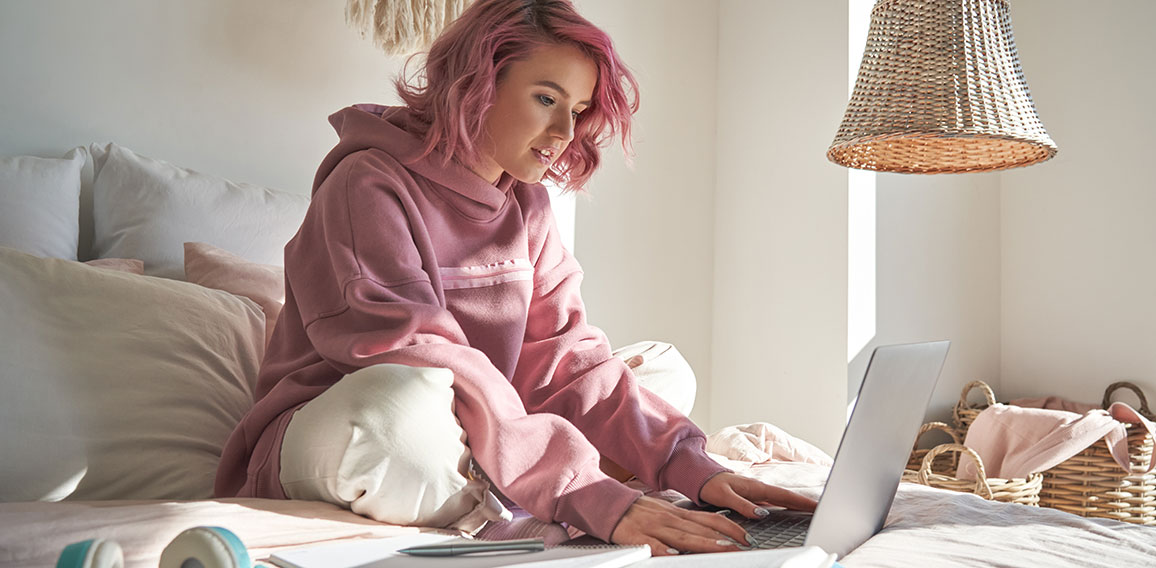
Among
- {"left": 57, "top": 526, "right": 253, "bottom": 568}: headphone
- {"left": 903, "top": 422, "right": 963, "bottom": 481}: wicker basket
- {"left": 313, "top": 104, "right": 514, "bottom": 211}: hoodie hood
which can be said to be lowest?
{"left": 903, "top": 422, "right": 963, "bottom": 481}: wicker basket

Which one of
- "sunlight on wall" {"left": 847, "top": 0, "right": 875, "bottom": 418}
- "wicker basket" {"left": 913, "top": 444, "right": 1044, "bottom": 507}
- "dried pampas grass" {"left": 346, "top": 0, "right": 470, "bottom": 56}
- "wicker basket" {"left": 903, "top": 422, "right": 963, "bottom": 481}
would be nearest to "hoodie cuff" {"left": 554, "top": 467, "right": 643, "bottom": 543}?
"dried pampas grass" {"left": 346, "top": 0, "right": 470, "bottom": 56}

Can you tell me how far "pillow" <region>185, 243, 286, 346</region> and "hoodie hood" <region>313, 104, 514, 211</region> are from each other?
235mm

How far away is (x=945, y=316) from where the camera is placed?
2.85 m

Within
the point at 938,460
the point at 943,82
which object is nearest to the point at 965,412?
the point at 938,460

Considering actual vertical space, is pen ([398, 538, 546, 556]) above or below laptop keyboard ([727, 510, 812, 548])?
above

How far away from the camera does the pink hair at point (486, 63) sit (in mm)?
1268

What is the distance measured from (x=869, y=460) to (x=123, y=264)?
113 centimetres

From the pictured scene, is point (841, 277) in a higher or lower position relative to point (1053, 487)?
higher

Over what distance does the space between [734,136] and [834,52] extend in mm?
387

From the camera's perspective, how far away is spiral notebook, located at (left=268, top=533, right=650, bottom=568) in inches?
24.9

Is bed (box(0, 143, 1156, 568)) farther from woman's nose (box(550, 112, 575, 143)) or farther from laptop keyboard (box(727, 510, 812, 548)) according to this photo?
woman's nose (box(550, 112, 575, 143))

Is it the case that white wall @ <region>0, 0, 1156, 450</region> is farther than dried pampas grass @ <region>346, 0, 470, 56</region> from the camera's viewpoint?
Yes

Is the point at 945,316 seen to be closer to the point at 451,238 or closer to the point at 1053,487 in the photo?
the point at 1053,487

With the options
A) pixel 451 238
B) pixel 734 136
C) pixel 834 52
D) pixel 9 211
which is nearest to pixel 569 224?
pixel 734 136
